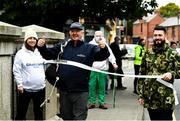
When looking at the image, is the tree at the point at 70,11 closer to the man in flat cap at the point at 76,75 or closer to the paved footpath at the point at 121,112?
the paved footpath at the point at 121,112

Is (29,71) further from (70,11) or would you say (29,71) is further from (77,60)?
(70,11)

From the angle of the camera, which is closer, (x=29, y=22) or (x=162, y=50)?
(x=162, y=50)

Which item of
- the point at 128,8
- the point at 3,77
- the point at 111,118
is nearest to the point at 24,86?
the point at 3,77

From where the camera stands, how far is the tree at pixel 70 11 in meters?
20.6

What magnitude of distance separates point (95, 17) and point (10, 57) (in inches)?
550

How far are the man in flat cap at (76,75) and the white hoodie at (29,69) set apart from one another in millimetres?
899

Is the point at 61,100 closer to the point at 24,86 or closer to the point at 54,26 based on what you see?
the point at 24,86

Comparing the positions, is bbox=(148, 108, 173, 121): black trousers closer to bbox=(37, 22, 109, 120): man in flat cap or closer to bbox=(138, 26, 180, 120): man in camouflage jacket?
bbox=(138, 26, 180, 120): man in camouflage jacket

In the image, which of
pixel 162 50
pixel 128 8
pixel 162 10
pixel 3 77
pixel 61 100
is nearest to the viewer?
pixel 162 50

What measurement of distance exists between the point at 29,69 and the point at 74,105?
120cm

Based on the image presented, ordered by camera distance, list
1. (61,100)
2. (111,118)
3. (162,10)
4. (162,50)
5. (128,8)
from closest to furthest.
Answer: (162,50) < (61,100) < (111,118) < (128,8) < (162,10)

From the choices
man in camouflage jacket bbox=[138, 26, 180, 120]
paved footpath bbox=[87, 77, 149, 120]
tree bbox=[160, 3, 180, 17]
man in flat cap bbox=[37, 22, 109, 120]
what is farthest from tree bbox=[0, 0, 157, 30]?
tree bbox=[160, 3, 180, 17]

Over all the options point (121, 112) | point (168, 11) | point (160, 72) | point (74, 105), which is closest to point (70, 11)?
point (121, 112)

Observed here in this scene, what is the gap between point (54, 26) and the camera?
72.0ft
